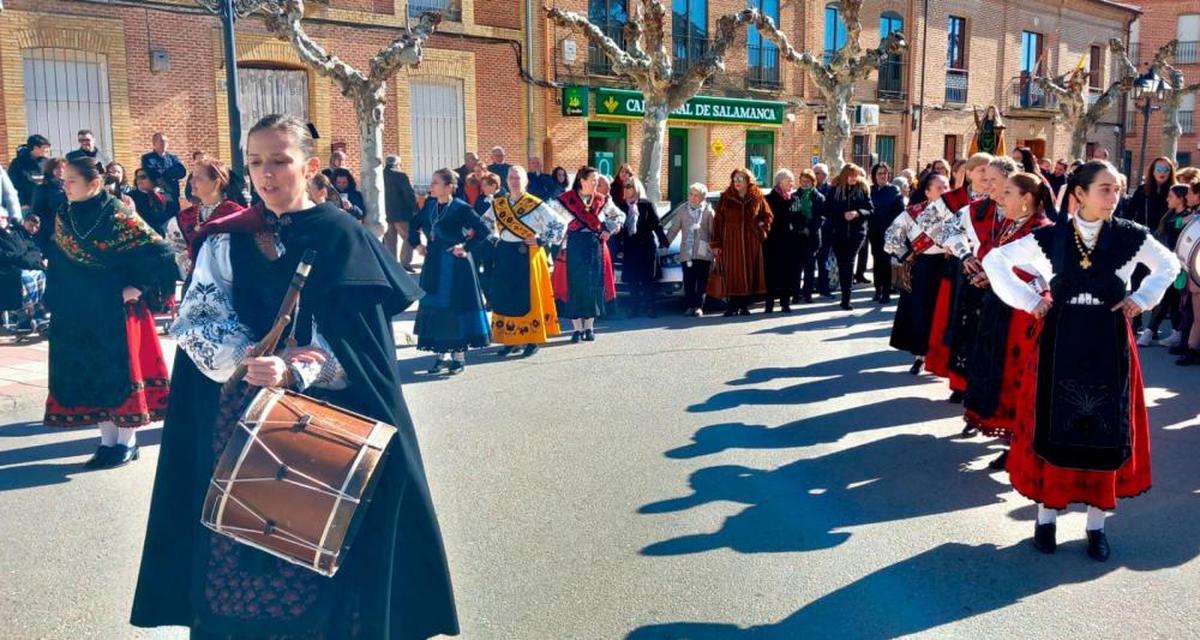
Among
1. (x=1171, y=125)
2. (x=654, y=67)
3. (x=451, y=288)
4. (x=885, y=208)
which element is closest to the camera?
(x=451, y=288)

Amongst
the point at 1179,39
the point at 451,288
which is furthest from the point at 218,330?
the point at 1179,39

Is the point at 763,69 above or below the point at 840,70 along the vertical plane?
above

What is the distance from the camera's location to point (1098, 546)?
14.8ft

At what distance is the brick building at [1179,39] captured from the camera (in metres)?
44.2

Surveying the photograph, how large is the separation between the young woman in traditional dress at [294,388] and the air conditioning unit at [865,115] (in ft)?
89.5

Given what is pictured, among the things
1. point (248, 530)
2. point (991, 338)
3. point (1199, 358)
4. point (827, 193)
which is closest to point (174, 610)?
point (248, 530)

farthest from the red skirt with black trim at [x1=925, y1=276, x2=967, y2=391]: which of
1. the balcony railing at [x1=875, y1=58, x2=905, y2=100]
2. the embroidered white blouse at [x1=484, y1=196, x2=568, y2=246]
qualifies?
the balcony railing at [x1=875, y1=58, x2=905, y2=100]

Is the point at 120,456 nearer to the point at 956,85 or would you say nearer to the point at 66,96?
the point at 66,96

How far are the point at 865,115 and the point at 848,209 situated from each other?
16898 mm

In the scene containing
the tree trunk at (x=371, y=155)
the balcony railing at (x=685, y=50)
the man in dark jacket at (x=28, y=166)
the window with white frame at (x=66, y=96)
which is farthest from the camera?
the balcony railing at (x=685, y=50)

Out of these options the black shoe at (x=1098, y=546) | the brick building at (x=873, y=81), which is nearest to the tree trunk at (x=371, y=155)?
the brick building at (x=873, y=81)

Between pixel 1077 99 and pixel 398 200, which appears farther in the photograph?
pixel 1077 99

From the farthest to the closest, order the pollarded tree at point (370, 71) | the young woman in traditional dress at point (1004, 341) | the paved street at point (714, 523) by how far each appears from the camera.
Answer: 1. the pollarded tree at point (370, 71)
2. the young woman in traditional dress at point (1004, 341)
3. the paved street at point (714, 523)

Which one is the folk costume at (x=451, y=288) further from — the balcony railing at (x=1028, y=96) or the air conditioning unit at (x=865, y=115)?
the balcony railing at (x=1028, y=96)
